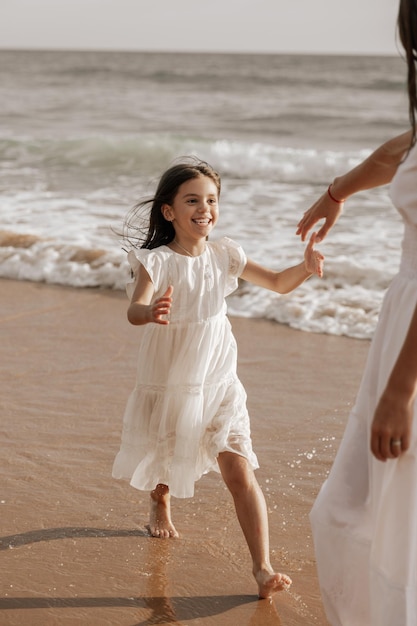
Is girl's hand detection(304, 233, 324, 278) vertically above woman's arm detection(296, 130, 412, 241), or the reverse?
woman's arm detection(296, 130, 412, 241)

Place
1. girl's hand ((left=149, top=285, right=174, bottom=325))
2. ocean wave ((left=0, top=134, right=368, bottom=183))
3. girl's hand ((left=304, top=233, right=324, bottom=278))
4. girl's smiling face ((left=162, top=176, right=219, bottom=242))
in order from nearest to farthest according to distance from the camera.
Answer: girl's hand ((left=149, top=285, right=174, bottom=325)) < girl's hand ((left=304, top=233, right=324, bottom=278)) < girl's smiling face ((left=162, top=176, right=219, bottom=242)) < ocean wave ((left=0, top=134, right=368, bottom=183))

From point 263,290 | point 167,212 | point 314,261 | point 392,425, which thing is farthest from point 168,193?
point 263,290

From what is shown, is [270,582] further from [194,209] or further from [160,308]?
[194,209]

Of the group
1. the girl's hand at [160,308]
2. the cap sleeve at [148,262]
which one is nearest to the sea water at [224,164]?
the cap sleeve at [148,262]

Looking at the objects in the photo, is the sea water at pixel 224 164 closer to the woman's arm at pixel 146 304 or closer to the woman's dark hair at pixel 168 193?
the woman's dark hair at pixel 168 193

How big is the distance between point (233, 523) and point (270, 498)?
242 millimetres

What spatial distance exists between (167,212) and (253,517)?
1.13 m

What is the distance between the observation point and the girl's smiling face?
3.49m

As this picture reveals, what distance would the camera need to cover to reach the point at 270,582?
10.1 ft

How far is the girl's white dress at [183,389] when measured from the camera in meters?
3.34

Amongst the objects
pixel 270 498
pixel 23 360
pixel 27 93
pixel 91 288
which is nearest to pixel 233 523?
pixel 270 498

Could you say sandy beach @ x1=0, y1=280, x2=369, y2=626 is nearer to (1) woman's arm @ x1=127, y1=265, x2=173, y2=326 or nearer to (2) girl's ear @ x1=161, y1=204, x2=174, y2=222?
(1) woman's arm @ x1=127, y1=265, x2=173, y2=326

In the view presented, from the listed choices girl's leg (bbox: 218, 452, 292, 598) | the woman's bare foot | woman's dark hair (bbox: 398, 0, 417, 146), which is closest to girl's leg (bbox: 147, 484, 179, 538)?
girl's leg (bbox: 218, 452, 292, 598)

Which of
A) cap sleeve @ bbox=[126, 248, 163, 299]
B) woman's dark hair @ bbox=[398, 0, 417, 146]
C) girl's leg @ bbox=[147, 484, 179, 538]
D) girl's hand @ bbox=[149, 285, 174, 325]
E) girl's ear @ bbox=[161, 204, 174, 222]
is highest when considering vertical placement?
woman's dark hair @ bbox=[398, 0, 417, 146]
